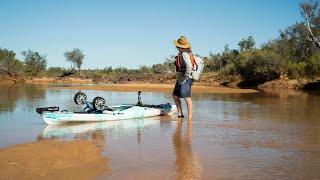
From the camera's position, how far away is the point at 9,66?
61094 millimetres

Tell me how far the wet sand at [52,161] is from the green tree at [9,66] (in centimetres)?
5577

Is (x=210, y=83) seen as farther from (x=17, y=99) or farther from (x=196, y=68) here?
(x=196, y=68)

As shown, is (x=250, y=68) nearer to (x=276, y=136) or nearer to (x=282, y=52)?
(x=282, y=52)

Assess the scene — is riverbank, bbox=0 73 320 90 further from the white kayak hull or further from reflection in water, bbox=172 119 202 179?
reflection in water, bbox=172 119 202 179

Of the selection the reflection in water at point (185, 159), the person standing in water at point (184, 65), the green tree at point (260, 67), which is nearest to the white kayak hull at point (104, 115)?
the person standing in water at point (184, 65)

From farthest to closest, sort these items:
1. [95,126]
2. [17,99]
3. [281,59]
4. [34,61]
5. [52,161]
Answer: [34,61], [281,59], [17,99], [95,126], [52,161]

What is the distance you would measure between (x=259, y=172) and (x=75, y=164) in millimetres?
2859

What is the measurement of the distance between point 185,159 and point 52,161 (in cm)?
221

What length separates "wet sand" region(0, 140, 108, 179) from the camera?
5133 mm

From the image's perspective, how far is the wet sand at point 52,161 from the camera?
16.8ft

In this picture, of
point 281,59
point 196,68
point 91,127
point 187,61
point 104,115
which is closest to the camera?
point 91,127

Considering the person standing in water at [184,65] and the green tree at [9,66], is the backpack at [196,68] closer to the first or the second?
the person standing in water at [184,65]

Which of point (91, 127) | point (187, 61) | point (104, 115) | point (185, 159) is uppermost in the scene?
point (187, 61)

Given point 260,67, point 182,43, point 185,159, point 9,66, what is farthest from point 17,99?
point 9,66
